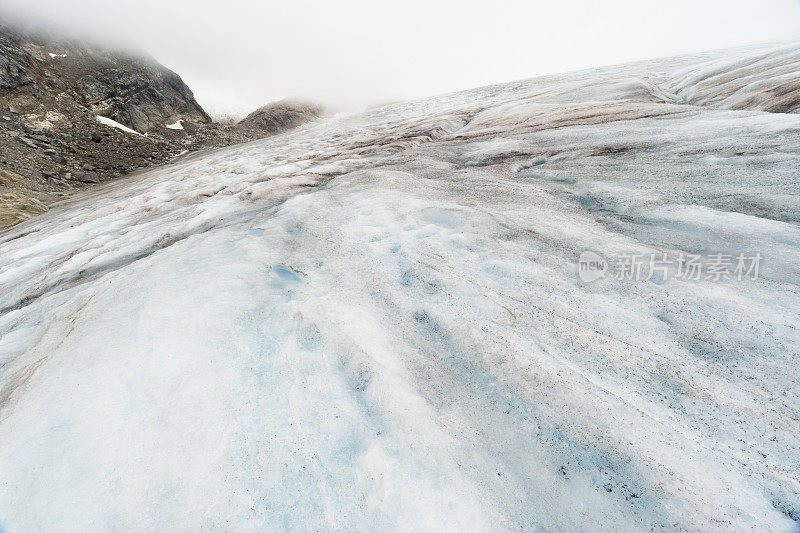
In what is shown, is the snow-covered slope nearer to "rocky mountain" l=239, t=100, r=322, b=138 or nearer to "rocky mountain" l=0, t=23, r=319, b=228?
"rocky mountain" l=0, t=23, r=319, b=228

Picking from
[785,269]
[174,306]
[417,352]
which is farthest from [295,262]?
[785,269]

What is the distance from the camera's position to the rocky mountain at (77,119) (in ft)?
67.2

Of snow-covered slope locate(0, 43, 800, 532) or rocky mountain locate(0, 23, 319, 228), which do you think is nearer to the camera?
snow-covered slope locate(0, 43, 800, 532)

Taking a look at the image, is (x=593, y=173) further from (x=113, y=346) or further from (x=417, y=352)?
(x=113, y=346)

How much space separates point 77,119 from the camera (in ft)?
96.2

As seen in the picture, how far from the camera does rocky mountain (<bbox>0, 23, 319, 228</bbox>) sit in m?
20.5

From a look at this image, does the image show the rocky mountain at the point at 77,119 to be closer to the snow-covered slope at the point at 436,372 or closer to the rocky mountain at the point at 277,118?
the rocky mountain at the point at 277,118

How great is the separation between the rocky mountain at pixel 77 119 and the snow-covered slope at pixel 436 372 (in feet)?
59.9

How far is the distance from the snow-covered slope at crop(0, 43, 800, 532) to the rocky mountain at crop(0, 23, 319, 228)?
59.9 ft

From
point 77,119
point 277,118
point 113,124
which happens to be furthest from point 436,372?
point 277,118

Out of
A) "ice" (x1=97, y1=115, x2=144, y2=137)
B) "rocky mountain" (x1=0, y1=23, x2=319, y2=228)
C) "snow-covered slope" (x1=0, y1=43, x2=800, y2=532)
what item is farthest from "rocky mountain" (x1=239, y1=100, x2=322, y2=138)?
"snow-covered slope" (x1=0, y1=43, x2=800, y2=532)

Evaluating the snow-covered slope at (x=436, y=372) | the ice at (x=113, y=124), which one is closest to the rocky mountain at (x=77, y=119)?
the ice at (x=113, y=124)

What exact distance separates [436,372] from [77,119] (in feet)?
141

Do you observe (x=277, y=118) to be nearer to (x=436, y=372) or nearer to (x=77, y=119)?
(x=77, y=119)
